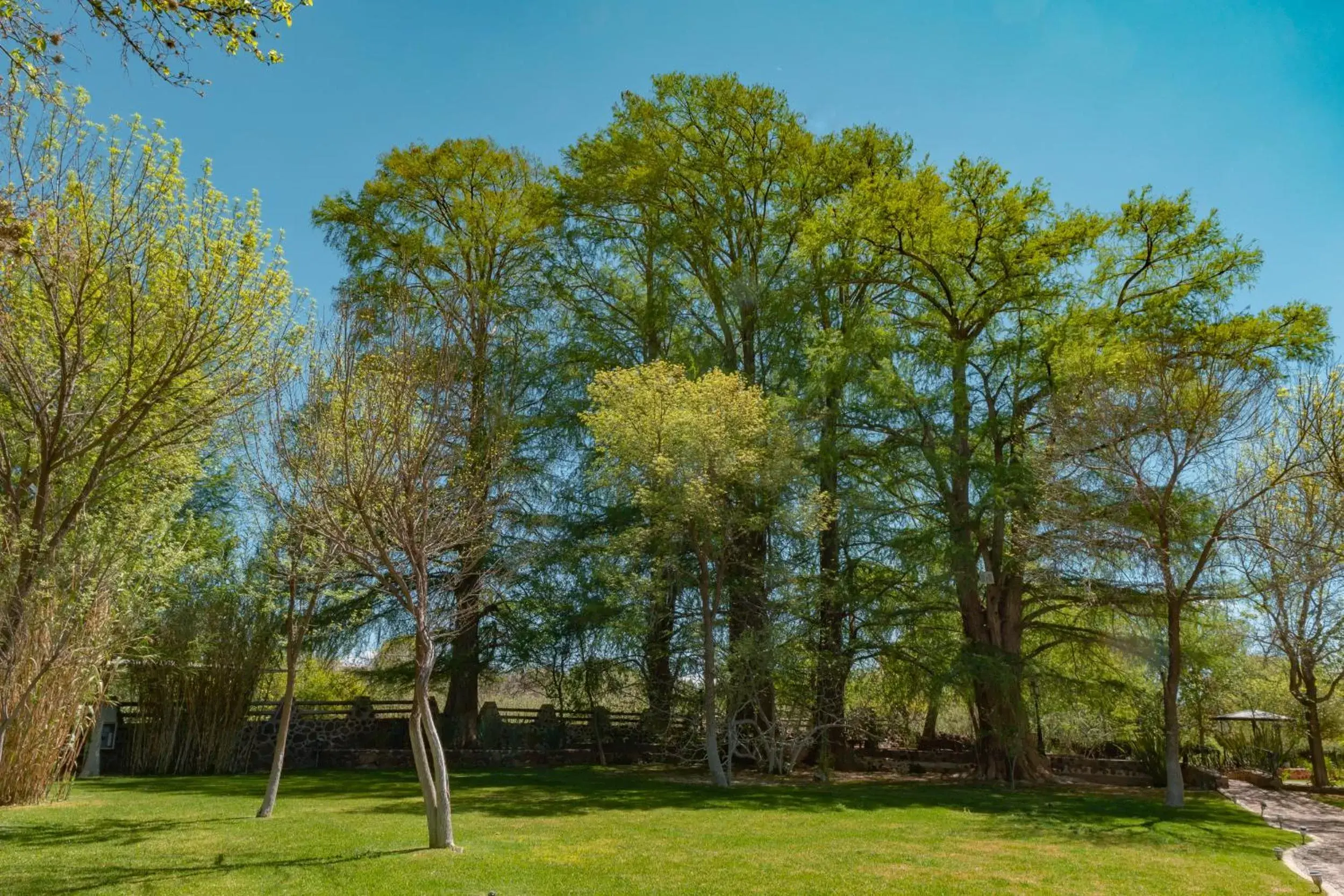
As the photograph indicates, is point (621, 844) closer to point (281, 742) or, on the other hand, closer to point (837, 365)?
point (281, 742)

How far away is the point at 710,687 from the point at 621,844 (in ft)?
21.6

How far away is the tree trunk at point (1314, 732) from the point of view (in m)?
18.1

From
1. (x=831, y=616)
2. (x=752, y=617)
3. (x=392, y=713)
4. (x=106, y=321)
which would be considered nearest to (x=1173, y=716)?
(x=831, y=616)

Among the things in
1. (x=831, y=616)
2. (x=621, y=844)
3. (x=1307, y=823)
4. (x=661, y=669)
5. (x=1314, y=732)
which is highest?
(x=831, y=616)

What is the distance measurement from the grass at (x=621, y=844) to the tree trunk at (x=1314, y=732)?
5177mm

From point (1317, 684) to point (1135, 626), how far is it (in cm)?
871

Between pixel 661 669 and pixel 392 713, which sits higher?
pixel 661 669

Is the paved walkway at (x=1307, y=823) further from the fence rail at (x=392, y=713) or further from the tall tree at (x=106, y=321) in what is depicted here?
the tall tree at (x=106, y=321)

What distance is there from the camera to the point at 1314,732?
18312mm

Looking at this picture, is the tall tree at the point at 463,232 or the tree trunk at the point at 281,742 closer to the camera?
the tree trunk at the point at 281,742

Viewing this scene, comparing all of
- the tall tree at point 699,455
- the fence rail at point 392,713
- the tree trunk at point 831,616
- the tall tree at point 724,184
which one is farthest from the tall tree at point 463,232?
the tree trunk at point 831,616

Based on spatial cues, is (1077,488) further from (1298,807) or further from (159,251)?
(159,251)

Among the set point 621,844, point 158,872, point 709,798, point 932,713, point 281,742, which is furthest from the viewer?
point 932,713

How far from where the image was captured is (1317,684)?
21531mm
